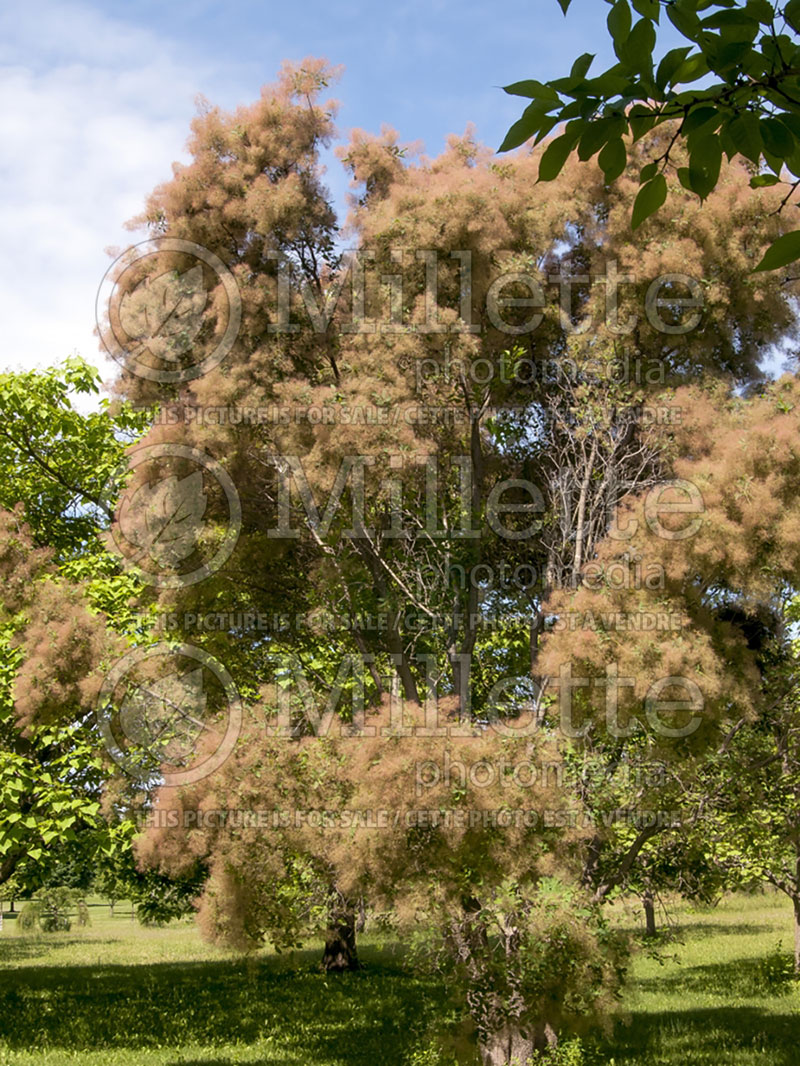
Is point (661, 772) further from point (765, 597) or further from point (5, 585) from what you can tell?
point (5, 585)

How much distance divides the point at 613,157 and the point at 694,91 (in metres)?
0.20

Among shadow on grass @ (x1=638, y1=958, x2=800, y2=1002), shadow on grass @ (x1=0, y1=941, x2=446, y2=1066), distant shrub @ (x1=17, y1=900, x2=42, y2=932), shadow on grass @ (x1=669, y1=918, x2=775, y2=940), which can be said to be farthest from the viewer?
distant shrub @ (x1=17, y1=900, x2=42, y2=932)

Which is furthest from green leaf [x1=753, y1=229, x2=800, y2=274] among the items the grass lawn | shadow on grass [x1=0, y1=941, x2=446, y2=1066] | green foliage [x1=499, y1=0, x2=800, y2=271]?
shadow on grass [x1=0, y1=941, x2=446, y2=1066]

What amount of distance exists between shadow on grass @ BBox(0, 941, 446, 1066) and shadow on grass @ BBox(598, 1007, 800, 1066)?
220 centimetres

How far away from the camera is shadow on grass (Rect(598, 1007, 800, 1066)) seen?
9.90m

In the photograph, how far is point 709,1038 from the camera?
11125 mm

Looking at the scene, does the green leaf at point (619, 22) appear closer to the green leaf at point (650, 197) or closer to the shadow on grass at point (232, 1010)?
the green leaf at point (650, 197)

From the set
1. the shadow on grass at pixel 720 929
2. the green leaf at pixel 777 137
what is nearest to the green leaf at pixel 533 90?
the green leaf at pixel 777 137

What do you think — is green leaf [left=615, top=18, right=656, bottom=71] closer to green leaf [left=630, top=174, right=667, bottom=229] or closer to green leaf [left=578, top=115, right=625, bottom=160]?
green leaf [left=578, top=115, right=625, bottom=160]

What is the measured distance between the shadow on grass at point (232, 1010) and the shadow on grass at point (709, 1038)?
86.8 inches

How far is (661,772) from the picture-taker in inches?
342

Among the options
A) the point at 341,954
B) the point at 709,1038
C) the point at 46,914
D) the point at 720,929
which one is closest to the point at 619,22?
the point at 709,1038

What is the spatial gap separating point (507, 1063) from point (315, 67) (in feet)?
31.2

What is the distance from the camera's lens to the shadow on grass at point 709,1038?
990cm
